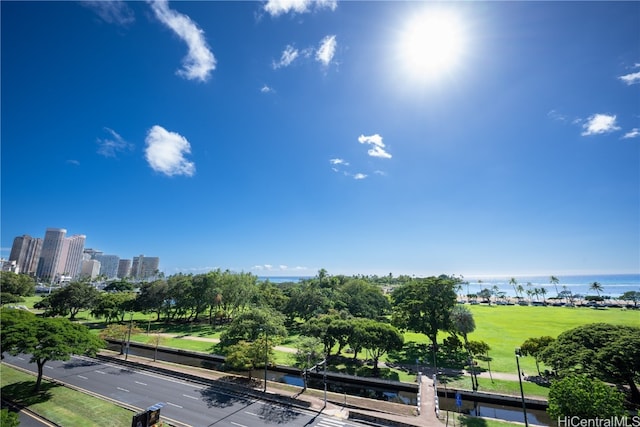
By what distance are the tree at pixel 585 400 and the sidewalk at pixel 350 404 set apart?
9.62 metres

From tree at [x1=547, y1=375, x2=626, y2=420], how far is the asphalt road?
1642 centimetres

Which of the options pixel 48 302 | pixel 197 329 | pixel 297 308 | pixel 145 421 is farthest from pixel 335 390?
pixel 48 302

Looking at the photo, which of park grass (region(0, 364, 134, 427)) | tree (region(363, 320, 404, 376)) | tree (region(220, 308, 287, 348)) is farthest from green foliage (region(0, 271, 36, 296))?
tree (region(363, 320, 404, 376))

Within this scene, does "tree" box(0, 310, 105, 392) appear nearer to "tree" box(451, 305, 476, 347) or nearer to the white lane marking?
the white lane marking

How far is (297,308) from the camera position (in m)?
72.8

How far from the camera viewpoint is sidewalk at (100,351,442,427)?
26.5 meters

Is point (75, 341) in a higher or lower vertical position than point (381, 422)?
higher

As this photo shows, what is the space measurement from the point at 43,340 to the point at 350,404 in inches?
1294

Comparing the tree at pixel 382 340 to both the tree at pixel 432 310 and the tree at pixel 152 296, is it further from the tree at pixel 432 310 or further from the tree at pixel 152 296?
the tree at pixel 152 296

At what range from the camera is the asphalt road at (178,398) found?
2633 cm

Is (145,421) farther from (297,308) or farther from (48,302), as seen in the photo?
(48,302)

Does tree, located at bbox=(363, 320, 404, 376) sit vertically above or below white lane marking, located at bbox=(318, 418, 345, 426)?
above

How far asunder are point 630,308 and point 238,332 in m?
146

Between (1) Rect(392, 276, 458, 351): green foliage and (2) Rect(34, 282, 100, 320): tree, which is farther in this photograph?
(2) Rect(34, 282, 100, 320): tree
